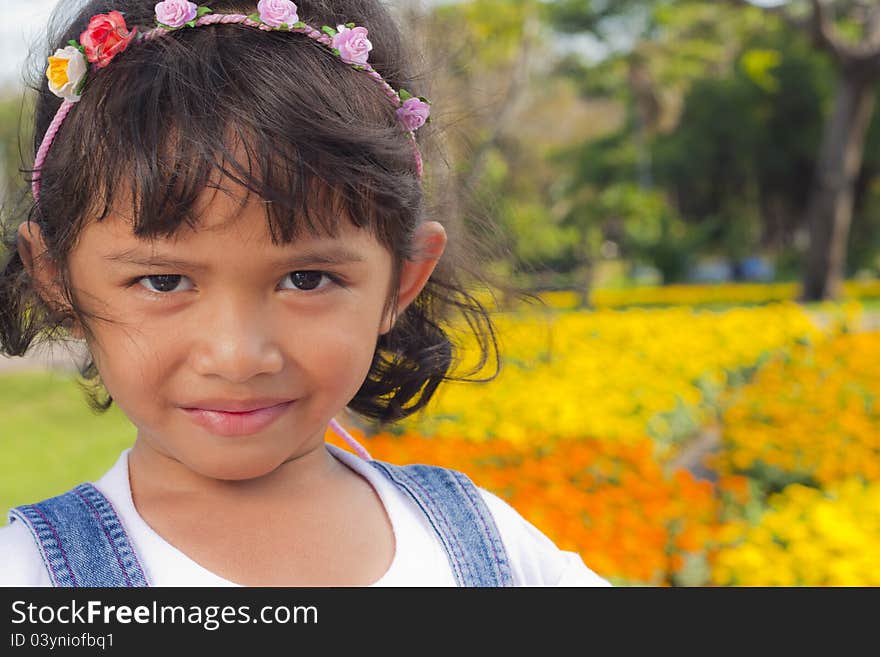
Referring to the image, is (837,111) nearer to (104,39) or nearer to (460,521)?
(460,521)

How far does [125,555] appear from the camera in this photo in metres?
1.12

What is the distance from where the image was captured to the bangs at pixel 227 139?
1.04 m

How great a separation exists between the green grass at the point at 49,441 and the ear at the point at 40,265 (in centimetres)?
310

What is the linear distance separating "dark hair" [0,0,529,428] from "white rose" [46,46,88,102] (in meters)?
0.02

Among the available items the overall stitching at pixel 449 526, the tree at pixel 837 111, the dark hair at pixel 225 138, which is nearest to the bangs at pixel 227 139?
the dark hair at pixel 225 138

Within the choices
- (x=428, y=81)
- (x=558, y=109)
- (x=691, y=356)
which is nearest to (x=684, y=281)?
(x=558, y=109)

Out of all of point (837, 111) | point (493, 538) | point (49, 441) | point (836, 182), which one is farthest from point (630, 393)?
point (836, 182)

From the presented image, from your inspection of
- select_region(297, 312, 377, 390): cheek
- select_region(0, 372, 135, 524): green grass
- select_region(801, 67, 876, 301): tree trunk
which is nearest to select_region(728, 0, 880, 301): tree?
select_region(801, 67, 876, 301): tree trunk

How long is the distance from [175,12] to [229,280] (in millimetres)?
350

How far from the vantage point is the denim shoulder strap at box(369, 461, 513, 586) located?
125 centimetres

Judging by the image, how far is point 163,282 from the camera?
1.06 metres

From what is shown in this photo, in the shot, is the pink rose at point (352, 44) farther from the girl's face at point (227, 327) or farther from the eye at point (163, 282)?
the eye at point (163, 282)

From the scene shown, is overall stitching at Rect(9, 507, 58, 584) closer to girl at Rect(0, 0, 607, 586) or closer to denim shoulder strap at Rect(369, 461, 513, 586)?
girl at Rect(0, 0, 607, 586)
